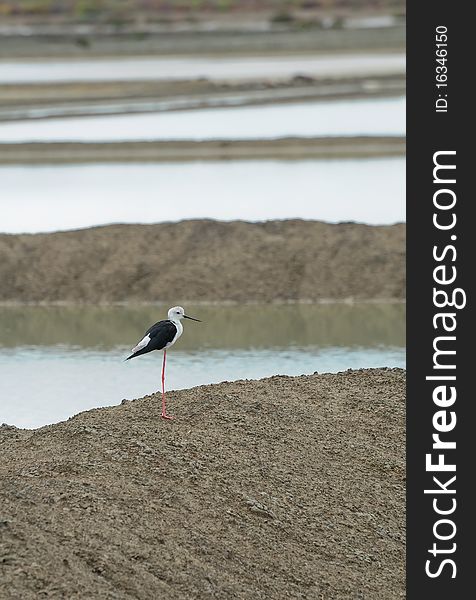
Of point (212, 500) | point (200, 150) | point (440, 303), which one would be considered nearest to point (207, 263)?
point (200, 150)

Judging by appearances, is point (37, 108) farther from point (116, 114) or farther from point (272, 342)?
point (272, 342)

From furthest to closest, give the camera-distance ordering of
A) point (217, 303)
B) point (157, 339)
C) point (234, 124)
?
1. point (234, 124)
2. point (217, 303)
3. point (157, 339)

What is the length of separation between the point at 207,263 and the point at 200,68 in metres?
19.6

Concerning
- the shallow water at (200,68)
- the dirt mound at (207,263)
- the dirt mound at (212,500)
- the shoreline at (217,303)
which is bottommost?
the dirt mound at (212,500)

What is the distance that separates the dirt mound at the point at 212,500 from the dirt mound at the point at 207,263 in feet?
19.4

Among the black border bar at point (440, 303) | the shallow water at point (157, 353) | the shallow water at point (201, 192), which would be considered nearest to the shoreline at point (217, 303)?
the shallow water at point (157, 353)

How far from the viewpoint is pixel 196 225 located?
16.6 metres

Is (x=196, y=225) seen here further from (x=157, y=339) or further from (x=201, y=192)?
(x=157, y=339)

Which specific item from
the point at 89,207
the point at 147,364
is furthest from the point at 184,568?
the point at 89,207

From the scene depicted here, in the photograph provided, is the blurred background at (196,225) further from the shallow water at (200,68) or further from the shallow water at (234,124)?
the shallow water at (200,68)

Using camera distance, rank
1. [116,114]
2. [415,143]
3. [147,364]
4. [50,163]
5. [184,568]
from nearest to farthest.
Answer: [184,568] < [415,143] < [147,364] < [50,163] < [116,114]

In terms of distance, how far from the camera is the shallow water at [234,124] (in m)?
23.9

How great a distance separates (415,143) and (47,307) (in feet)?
26.5

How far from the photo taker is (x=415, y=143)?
7.81 metres
